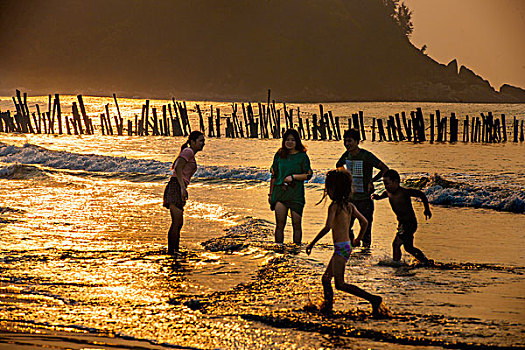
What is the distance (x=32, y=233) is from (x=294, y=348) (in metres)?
6.01

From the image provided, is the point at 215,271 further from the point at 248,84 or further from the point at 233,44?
the point at 233,44

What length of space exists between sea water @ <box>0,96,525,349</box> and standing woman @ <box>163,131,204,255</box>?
0.45 m

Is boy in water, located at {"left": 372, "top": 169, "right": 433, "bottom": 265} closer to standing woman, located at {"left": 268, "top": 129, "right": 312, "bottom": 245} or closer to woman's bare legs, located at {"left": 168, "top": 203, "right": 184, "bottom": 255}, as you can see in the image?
standing woman, located at {"left": 268, "top": 129, "right": 312, "bottom": 245}

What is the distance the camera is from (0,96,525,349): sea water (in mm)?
5848

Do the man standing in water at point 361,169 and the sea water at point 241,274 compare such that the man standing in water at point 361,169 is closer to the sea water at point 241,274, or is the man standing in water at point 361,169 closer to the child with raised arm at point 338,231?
the sea water at point 241,274

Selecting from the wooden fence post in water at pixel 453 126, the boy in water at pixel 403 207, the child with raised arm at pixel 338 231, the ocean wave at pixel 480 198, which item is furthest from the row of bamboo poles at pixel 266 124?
the child with raised arm at pixel 338 231

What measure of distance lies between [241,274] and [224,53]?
148391 millimetres

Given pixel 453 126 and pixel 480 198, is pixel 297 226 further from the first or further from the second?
pixel 453 126

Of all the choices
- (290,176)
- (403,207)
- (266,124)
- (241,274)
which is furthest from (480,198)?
(266,124)

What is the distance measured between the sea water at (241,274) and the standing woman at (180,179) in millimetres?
451

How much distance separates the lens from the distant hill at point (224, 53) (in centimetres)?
14738

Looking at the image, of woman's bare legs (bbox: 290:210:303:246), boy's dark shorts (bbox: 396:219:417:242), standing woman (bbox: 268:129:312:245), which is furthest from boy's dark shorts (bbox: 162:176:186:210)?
boy's dark shorts (bbox: 396:219:417:242)

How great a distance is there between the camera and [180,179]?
28.7 ft

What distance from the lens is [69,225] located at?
11.2 m
